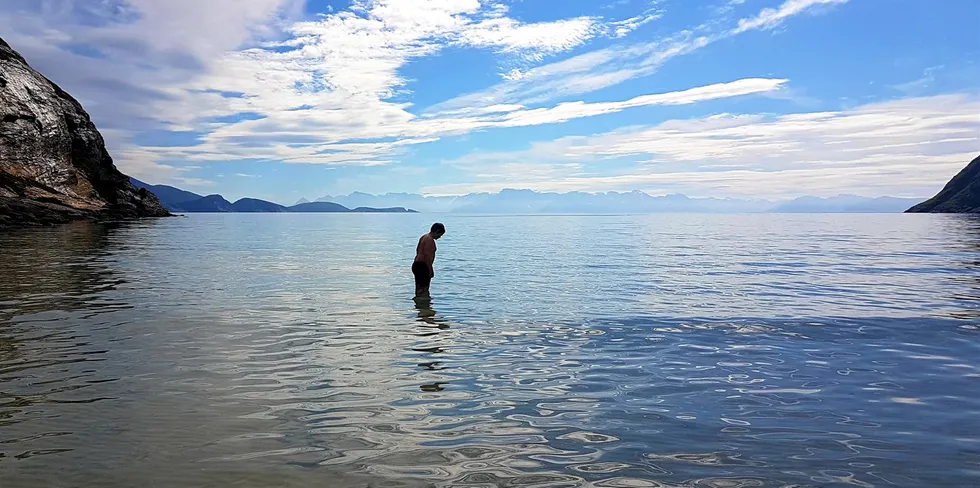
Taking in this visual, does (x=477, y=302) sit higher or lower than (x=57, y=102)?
lower

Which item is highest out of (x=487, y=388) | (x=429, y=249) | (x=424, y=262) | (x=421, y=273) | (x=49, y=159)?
(x=49, y=159)

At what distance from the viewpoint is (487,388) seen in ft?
32.3

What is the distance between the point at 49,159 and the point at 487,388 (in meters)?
119

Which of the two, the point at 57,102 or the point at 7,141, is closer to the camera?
the point at 7,141

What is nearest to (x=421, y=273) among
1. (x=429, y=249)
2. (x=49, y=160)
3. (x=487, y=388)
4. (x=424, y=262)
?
(x=424, y=262)

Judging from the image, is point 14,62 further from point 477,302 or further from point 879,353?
point 879,353

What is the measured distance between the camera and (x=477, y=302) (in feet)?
66.3

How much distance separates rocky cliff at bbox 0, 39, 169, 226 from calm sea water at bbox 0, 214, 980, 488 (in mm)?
75802

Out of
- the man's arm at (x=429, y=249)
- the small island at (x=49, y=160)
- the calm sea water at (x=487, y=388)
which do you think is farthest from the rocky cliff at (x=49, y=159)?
the calm sea water at (x=487, y=388)

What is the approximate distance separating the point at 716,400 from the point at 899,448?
7.92 feet

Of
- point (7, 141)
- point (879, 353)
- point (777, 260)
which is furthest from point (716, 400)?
point (7, 141)

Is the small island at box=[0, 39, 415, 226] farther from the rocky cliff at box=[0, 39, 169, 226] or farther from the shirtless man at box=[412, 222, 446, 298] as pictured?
the shirtless man at box=[412, 222, 446, 298]

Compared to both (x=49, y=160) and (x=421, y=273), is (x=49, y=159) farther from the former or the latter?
(x=421, y=273)

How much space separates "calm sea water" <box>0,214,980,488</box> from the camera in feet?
21.9
